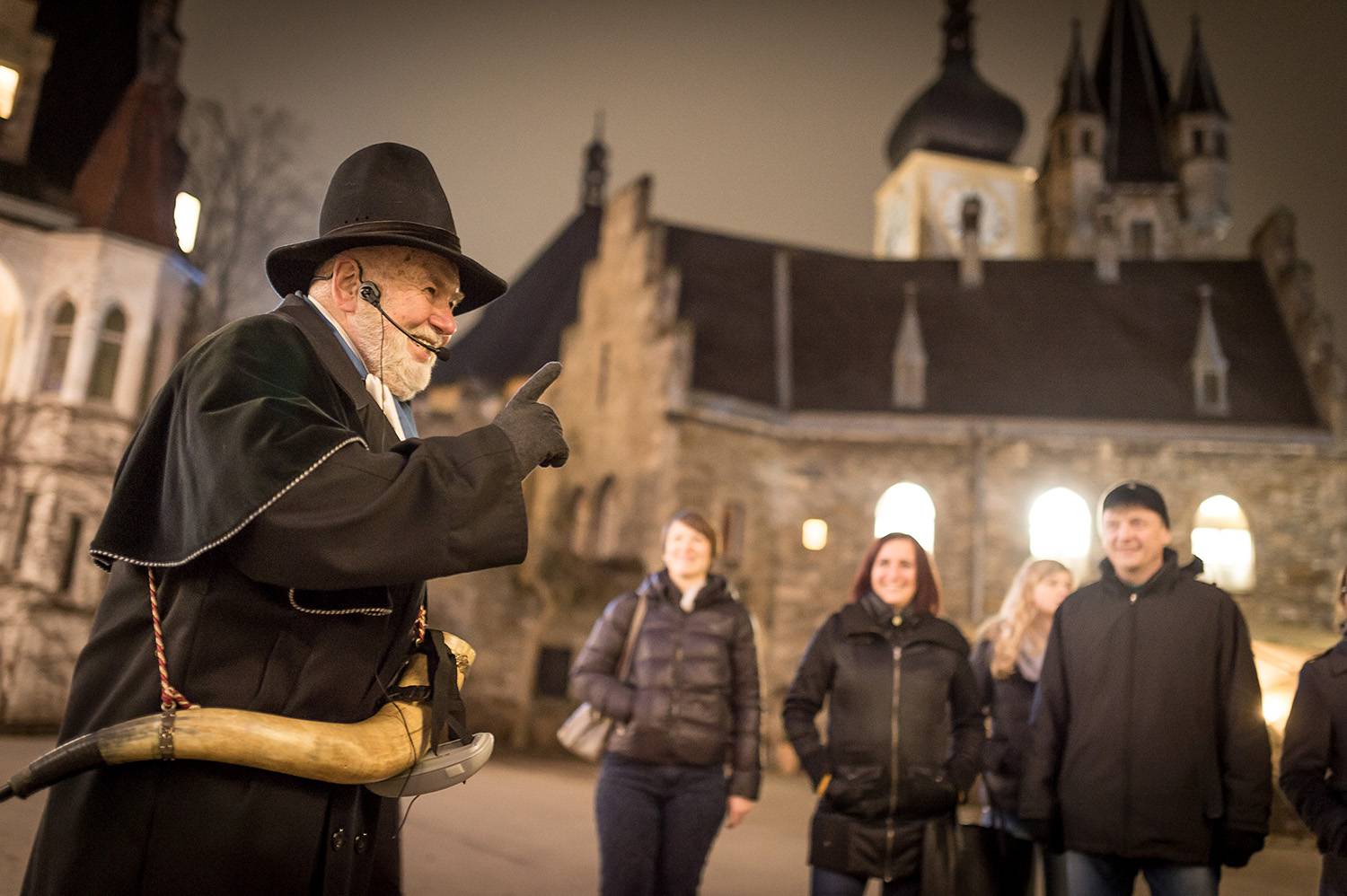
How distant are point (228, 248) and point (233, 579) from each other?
63.0 ft

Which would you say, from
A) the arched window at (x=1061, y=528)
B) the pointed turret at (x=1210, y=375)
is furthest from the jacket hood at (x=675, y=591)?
the pointed turret at (x=1210, y=375)

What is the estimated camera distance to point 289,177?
19.7 m

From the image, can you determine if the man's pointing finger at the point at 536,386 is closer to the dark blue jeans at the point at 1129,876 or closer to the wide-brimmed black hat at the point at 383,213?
the wide-brimmed black hat at the point at 383,213

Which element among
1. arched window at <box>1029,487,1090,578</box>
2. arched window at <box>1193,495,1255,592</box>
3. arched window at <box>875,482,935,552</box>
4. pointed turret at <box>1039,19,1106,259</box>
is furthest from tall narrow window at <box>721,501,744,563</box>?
pointed turret at <box>1039,19,1106,259</box>

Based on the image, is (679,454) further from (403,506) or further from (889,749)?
(403,506)

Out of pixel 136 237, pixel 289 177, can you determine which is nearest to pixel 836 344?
pixel 289 177

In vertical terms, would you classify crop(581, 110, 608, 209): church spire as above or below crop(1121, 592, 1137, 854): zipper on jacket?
above

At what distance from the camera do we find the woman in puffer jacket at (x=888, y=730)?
452 centimetres

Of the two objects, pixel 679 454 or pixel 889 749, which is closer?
pixel 889 749

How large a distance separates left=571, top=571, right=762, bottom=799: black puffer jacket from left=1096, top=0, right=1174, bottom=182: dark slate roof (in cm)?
3817

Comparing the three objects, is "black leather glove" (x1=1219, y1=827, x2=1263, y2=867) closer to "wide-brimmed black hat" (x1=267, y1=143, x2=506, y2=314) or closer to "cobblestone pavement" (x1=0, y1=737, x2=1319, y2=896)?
"wide-brimmed black hat" (x1=267, y1=143, x2=506, y2=314)

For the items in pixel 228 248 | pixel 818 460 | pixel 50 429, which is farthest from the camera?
pixel 818 460

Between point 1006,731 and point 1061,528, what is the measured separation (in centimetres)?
1707

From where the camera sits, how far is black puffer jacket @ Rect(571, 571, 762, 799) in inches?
200
